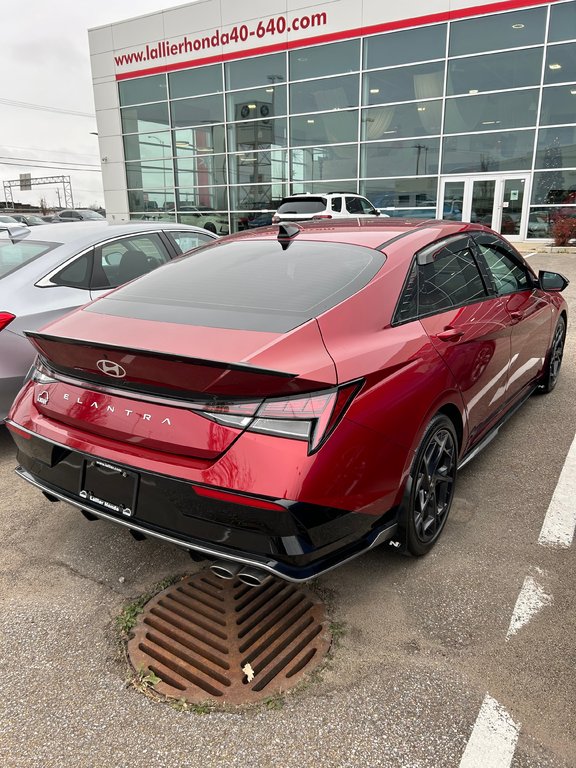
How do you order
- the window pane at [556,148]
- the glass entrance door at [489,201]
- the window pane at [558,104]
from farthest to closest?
the glass entrance door at [489,201], the window pane at [556,148], the window pane at [558,104]

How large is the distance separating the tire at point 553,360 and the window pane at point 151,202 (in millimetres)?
19827

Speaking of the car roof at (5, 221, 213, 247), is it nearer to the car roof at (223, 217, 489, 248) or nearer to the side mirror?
the car roof at (223, 217, 489, 248)

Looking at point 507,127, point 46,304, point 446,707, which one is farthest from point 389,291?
point 507,127

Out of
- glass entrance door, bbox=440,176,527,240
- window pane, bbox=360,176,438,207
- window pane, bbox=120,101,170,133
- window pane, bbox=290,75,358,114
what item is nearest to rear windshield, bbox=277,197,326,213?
window pane, bbox=360,176,438,207

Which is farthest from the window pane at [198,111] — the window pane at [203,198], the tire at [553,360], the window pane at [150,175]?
the tire at [553,360]

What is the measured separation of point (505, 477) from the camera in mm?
3533

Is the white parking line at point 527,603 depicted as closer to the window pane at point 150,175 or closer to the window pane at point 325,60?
the window pane at point 325,60

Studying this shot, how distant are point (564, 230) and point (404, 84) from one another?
22.6 ft

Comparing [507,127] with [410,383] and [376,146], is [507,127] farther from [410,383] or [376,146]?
[410,383]

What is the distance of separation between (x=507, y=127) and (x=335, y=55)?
242 inches

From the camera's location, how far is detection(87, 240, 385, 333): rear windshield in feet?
7.53

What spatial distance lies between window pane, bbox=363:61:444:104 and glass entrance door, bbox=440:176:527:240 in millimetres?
2856

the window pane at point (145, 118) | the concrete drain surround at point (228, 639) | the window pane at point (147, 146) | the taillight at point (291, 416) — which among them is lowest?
the concrete drain surround at point (228, 639)

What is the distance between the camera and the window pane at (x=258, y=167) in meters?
19.8
